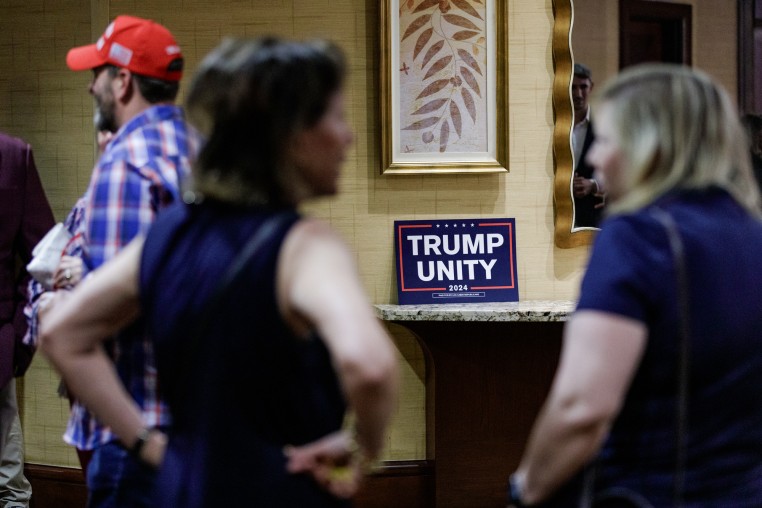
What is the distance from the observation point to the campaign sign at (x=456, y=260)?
370cm

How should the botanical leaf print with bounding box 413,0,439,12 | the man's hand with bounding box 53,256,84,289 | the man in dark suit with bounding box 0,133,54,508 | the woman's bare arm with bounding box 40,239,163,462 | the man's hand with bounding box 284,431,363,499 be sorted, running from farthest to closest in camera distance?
the botanical leaf print with bounding box 413,0,439,12 → the man in dark suit with bounding box 0,133,54,508 → the man's hand with bounding box 53,256,84,289 → the woman's bare arm with bounding box 40,239,163,462 → the man's hand with bounding box 284,431,363,499

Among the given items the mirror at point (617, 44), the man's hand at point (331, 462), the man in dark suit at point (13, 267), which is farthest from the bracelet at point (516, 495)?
the mirror at point (617, 44)

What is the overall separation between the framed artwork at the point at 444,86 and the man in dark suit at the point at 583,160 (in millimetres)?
270

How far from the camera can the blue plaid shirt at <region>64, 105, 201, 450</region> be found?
171cm

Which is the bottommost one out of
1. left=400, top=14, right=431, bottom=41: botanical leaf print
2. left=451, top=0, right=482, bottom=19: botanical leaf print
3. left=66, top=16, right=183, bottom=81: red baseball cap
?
left=66, top=16, right=183, bottom=81: red baseball cap

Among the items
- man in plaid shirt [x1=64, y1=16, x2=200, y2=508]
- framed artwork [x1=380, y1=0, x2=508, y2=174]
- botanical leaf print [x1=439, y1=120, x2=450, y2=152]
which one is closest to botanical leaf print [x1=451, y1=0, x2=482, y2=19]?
framed artwork [x1=380, y1=0, x2=508, y2=174]

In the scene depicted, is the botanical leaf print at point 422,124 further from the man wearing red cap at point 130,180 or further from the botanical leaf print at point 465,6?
the man wearing red cap at point 130,180

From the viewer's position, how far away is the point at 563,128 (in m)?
3.76

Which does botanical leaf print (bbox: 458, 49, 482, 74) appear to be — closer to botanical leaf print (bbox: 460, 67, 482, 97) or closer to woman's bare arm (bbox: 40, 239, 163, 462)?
botanical leaf print (bbox: 460, 67, 482, 97)

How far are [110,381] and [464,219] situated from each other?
2.46 m

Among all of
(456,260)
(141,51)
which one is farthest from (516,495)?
(456,260)

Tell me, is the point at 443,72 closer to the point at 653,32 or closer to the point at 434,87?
the point at 434,87

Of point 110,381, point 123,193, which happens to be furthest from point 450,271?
point 110,381

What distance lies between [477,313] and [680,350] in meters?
2.11
